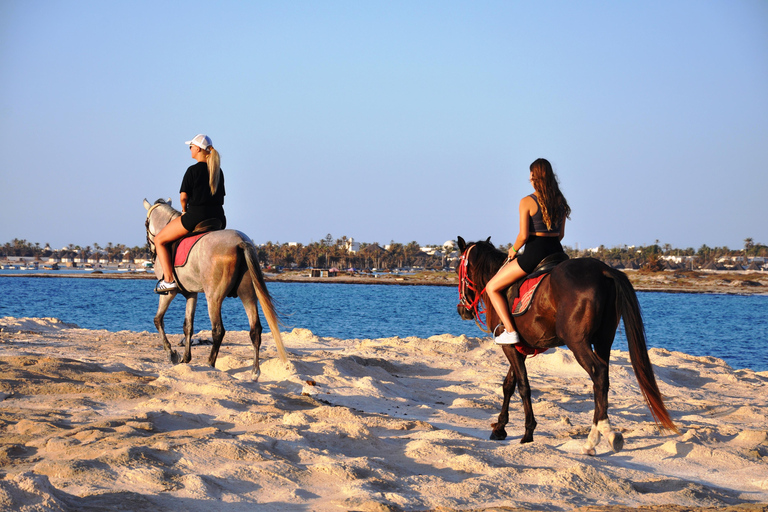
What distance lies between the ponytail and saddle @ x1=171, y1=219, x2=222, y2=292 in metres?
0.43

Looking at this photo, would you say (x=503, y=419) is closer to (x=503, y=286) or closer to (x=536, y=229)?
(x=503, y=286)

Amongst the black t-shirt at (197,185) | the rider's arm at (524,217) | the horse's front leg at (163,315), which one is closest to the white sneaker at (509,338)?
the rider's arm at (524,217)

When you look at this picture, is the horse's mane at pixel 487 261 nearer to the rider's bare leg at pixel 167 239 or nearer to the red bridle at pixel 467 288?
the red bridle at pixel 467 288

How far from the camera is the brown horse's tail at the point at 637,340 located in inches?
220

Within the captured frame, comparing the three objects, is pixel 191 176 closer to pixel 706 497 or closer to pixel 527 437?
pixel 527 437

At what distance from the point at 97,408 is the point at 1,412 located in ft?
2.68

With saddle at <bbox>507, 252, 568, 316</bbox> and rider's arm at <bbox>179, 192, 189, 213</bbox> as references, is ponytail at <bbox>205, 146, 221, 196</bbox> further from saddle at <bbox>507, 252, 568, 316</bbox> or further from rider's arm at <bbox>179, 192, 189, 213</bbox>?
saddle at <bbox>507, 252, 568, 316</bbox>

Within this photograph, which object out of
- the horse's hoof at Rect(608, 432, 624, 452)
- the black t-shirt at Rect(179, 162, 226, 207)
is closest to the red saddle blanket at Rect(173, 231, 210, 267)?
the black t-shirt at Rect(179, 162, 226, 207)

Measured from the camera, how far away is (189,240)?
8500 mm

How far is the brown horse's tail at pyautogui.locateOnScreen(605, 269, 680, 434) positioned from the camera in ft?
18.4

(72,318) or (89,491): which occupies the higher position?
(89,491)

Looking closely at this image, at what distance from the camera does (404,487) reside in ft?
14.2

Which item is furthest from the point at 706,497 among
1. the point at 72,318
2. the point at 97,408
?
the point at 72,318

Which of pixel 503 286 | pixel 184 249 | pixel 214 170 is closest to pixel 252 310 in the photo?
pixel 184 249
